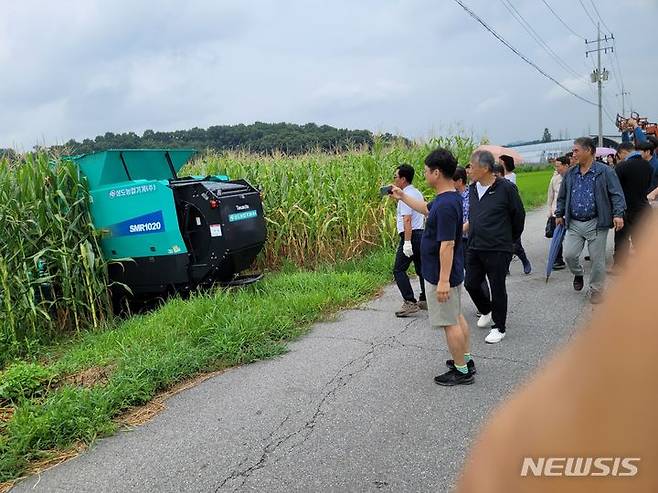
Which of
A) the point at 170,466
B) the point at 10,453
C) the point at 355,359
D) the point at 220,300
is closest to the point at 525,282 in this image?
the point at 355,359

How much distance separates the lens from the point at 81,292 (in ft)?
22.1

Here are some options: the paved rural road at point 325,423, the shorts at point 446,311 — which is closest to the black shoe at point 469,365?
the paved rural road at point 325,423

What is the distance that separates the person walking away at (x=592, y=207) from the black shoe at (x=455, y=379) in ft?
8.68

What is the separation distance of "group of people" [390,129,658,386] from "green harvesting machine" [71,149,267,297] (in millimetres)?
2277

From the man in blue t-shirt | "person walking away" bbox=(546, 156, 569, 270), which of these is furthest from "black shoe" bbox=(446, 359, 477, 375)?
"person walking away" bbox=(546, 156, 569, 270)

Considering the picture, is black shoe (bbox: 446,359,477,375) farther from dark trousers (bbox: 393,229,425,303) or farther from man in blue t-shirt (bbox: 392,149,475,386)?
dark trousers (bbox: 393,229,425,303)

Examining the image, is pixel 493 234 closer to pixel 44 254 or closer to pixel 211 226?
pixel 211 226

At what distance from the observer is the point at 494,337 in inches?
211

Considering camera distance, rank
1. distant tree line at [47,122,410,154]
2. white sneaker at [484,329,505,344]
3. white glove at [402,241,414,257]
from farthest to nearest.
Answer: distant tree line at [47,122,410,154] → white glove at [402,241,414,257] → white sneaker at [484,329,505,344]

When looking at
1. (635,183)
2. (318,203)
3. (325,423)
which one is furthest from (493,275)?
(318,203)

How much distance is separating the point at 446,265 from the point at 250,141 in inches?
467

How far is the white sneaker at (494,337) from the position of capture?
5.35m

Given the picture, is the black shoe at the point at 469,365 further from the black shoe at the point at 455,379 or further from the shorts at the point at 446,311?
the shorts at the point at 446,311

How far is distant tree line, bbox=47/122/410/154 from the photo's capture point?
11.1 meters
